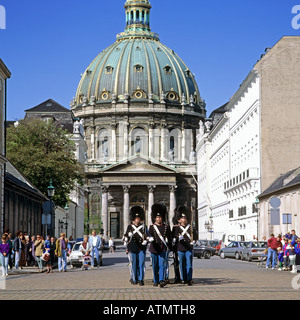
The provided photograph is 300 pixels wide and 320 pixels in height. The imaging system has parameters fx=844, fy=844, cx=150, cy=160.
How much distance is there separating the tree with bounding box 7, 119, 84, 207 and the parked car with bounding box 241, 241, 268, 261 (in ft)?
43.9

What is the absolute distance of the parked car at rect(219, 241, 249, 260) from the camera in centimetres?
5199

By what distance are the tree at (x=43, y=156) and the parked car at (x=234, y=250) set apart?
11.0 meters

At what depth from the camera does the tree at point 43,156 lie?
55.1 m

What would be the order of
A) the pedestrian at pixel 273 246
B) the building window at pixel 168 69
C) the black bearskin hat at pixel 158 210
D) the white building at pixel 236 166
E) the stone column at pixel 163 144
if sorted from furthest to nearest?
the building window at pixel 168 69, the stone column at pixel 163 144, the white building at pixel 236 166, the pedestrian at pixel 273 246, the black bearskin hat at pixel 158 210

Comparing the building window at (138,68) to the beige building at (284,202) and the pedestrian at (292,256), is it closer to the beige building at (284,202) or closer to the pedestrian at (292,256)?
the beige building at (284,202)

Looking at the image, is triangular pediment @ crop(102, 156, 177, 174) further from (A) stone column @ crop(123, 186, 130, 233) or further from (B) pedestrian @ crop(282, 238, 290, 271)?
(B) pedestrian @ crop(282, 238, 290, 271)

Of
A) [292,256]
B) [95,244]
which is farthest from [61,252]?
[292,256]

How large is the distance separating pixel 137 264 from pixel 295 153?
41953mm

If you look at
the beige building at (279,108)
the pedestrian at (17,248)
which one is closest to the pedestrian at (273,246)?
the pedestrian at (17,248)

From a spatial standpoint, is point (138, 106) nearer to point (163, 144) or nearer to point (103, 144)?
point (163, 144)

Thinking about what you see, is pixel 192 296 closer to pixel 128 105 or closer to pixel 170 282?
pixel 170 282

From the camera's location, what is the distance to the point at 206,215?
366 feet

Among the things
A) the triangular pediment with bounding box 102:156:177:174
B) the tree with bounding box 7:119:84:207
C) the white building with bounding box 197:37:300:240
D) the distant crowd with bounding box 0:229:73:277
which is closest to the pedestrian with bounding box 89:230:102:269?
the distant crowd with bounding box 0:229:73:277
